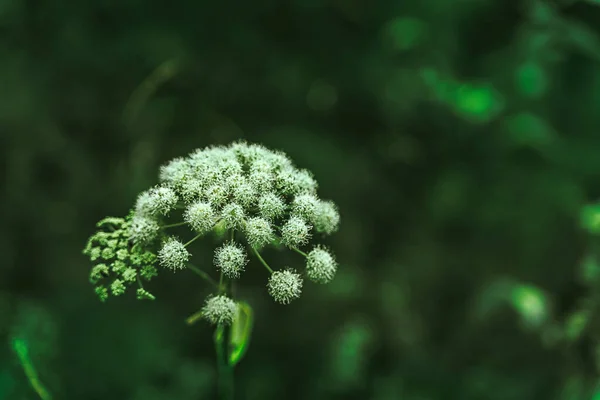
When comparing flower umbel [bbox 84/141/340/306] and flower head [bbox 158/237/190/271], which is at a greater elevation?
flower umbel [bbox 84/141/340/306]

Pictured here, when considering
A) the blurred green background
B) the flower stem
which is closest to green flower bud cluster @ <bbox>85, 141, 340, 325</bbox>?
the flower stem

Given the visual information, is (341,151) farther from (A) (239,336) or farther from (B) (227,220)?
(B) (227,220)

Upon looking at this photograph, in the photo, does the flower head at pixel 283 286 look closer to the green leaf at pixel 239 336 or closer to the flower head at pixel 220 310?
the flower head at pixel 220 310

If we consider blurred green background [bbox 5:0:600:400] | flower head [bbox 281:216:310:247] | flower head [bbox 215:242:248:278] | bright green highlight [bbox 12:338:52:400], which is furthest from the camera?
blurred green background [bbox 5:0:600:400]

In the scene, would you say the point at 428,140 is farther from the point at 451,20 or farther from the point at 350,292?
the point at 350,292

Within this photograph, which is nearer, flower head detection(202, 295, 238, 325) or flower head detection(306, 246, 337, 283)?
flower head detection(202, 295, 238, 325)

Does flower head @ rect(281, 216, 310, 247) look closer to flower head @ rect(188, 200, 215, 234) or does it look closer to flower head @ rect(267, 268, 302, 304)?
flower head @ rect(267, 268, 302, 304)

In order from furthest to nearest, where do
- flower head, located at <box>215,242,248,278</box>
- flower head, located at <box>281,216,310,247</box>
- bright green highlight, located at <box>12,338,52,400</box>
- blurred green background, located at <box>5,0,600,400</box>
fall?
blurred green background, located at <box>5,0,600,400</box>
bright green highlight, located at <box>12,338,52,400</box>
flower head, located at <box>281,216,310,247</box>
flower head, located at <box>215,242,248,278</box>
